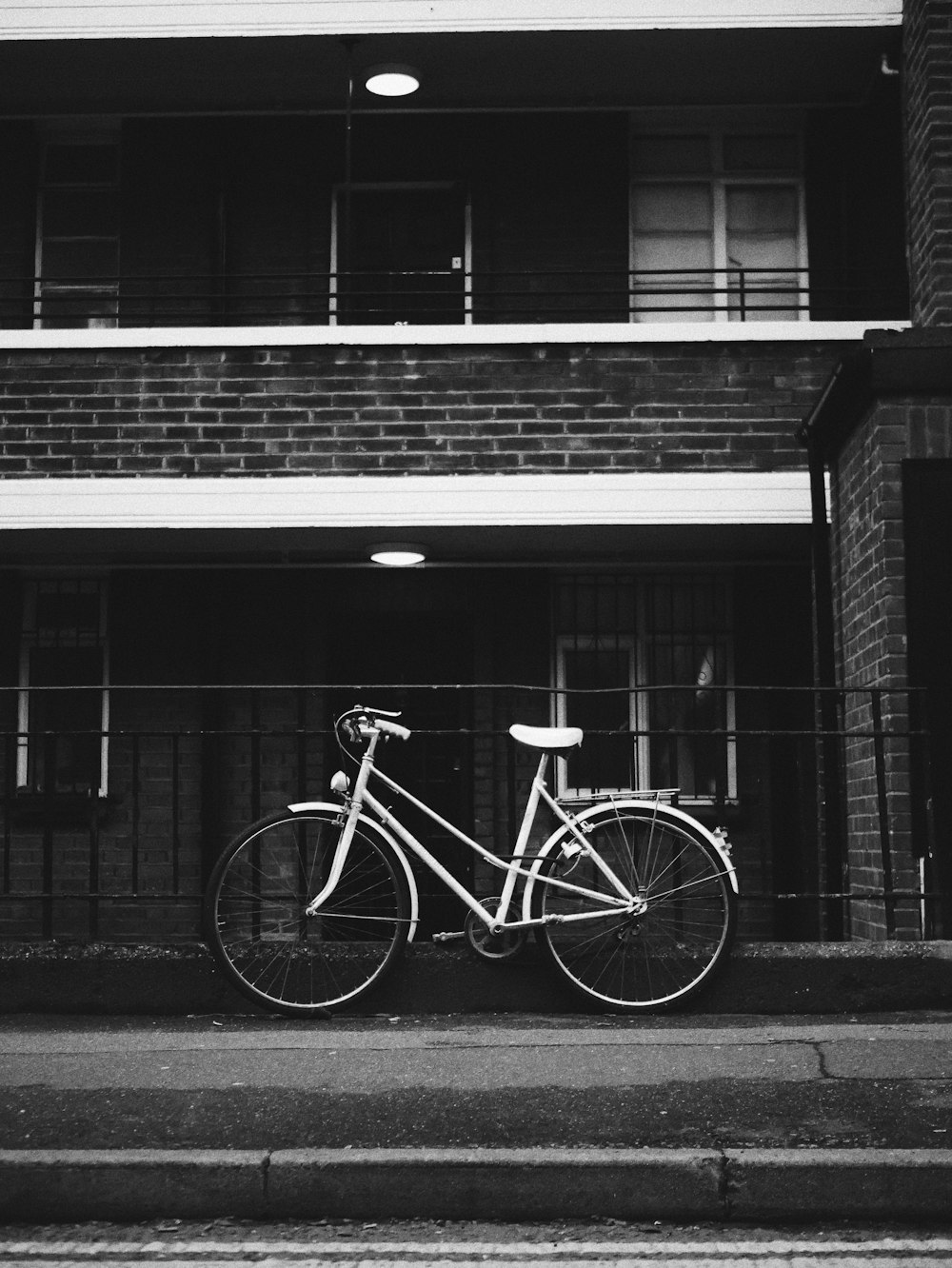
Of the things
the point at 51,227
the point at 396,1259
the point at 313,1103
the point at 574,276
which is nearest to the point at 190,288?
the point at 51,227

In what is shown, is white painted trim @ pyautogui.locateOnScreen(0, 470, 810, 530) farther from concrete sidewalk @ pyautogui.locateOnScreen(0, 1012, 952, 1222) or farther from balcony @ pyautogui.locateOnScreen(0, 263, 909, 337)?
concrete sidewalk @ pyautogui.locateOnScreen(0, 1012, 952, 1222)

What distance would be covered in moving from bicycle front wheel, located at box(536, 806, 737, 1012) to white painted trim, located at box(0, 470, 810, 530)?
3564 millimetres

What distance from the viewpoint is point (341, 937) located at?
6.19m

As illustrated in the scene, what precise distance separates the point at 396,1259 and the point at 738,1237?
839mm

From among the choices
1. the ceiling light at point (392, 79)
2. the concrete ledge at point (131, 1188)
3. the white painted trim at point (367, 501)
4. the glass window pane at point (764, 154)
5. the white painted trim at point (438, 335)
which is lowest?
the concrete ledge at point (131, 1188)

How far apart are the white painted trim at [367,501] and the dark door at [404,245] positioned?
1881mm

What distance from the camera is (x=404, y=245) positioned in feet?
34.7

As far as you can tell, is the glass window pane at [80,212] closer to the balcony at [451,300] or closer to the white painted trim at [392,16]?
the balcony at [451,300]

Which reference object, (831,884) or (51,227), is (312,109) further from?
(831,884)

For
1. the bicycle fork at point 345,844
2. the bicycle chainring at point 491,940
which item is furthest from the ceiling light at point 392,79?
the bicycle chainring at point 491,940

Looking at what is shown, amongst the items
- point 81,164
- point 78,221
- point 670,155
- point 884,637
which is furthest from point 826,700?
point 81,164

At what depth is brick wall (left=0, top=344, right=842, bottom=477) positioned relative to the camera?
30.0ft

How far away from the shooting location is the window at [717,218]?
1027 centimetres

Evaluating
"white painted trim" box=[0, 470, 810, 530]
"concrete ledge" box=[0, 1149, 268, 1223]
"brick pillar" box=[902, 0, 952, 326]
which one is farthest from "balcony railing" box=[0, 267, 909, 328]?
"concrete ledge" box=[0, 1149, 268, 1223]
